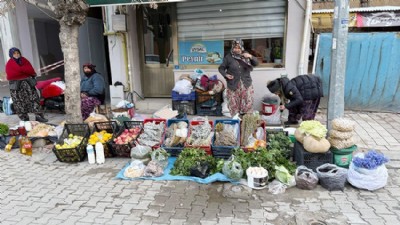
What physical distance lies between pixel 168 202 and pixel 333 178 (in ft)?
7.28

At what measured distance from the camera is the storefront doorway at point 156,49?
849 centimetres

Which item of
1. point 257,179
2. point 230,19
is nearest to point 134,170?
point 257,179

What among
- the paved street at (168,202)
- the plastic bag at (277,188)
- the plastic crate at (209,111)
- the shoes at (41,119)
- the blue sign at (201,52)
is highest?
the blue sign at (201,52)

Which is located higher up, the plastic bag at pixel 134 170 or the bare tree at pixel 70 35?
the bare tree at pixel 70 35

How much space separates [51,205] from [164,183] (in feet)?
5.00

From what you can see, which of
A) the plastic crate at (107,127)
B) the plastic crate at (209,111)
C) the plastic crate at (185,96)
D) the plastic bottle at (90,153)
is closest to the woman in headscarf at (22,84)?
the plastic crate at (107,127)

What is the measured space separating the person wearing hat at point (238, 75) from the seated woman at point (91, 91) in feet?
9.99

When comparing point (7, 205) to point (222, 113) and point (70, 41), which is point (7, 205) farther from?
point (222, 113)

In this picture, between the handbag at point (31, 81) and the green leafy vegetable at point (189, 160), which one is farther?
the handbag at point (31, 81)

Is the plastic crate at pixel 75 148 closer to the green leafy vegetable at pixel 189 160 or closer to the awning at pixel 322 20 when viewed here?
the green leafy vegetable at pixel 189 160

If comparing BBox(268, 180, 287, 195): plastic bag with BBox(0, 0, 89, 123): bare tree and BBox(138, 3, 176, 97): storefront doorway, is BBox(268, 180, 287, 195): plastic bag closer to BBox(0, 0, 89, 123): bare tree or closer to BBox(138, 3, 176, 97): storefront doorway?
BBox(0, 0, 89, 123): bare tree

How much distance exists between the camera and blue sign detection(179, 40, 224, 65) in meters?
8.07

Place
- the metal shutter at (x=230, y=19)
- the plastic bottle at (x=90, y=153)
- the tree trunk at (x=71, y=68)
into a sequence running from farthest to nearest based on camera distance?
the metal shutter at (x=230, y=19)
the tree trunk at (x=71, y=68)
the plastic bottle at (x=90, y=153)

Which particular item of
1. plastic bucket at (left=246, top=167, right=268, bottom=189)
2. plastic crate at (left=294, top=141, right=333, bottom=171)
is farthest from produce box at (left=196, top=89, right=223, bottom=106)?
plastic bucket at (left=246, top=167, right=268, bottom=189)
